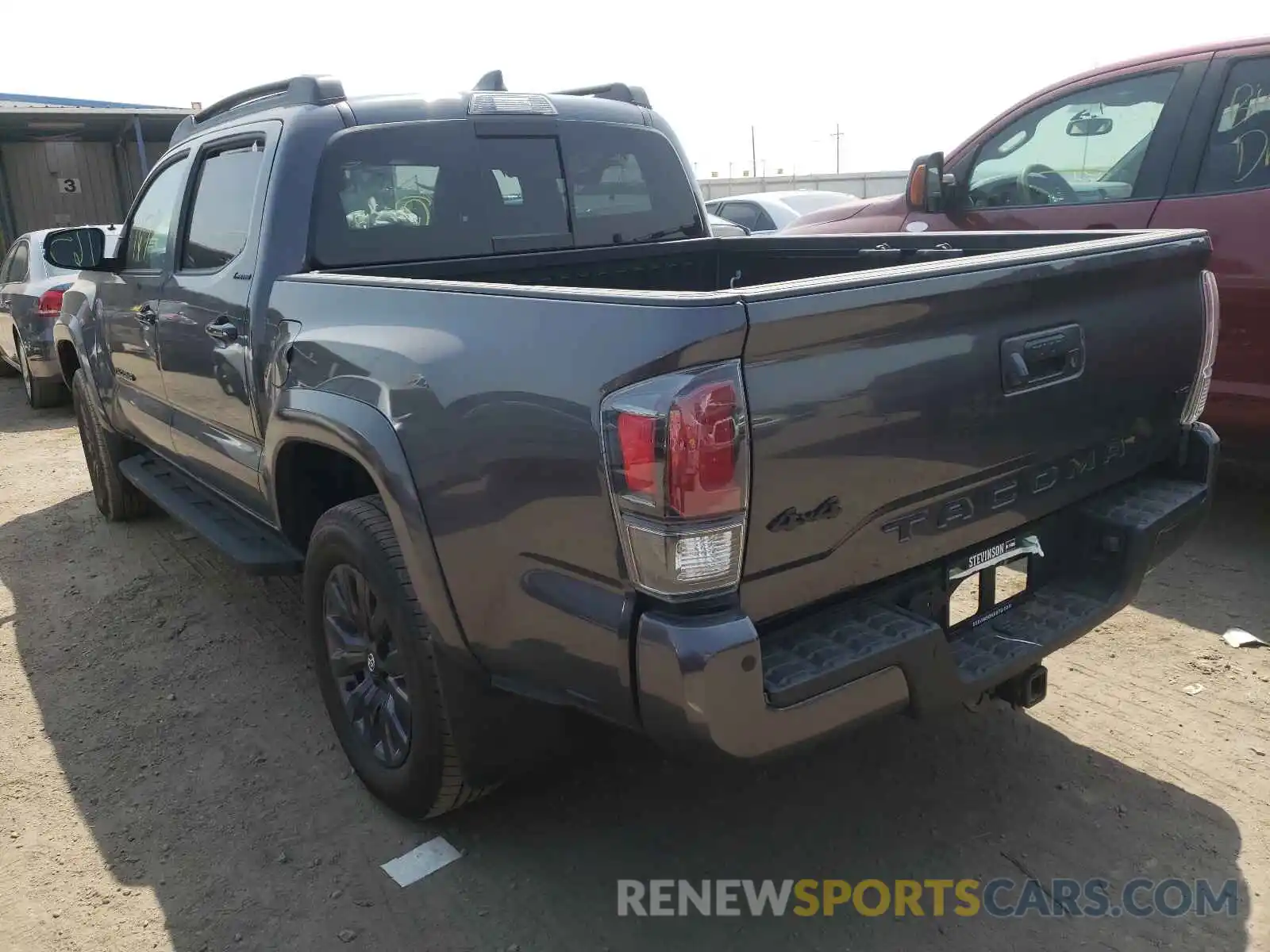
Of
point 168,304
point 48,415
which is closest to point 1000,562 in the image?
point 168,304

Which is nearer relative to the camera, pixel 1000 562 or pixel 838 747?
pixel 1000 562

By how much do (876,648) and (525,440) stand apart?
847 millimetres

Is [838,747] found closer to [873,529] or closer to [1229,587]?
[873,529]

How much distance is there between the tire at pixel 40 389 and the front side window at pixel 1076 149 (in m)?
8.44

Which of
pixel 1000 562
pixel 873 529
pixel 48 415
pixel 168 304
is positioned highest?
pixel 168 304

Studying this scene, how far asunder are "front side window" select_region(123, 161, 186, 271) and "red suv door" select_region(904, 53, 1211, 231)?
3.83m

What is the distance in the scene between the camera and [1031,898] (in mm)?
2494

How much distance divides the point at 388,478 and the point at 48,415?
8.80 meters

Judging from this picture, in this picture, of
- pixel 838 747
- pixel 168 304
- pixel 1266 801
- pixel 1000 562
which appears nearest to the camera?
pixel 1000 562

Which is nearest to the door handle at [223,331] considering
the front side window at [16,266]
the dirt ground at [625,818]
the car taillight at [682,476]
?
the dirt ground at [625,818]

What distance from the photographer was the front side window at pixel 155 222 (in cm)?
437

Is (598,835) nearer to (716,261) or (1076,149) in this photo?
(716,261)

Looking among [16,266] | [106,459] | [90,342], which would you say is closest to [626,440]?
[90,342]

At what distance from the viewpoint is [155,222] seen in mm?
4625
